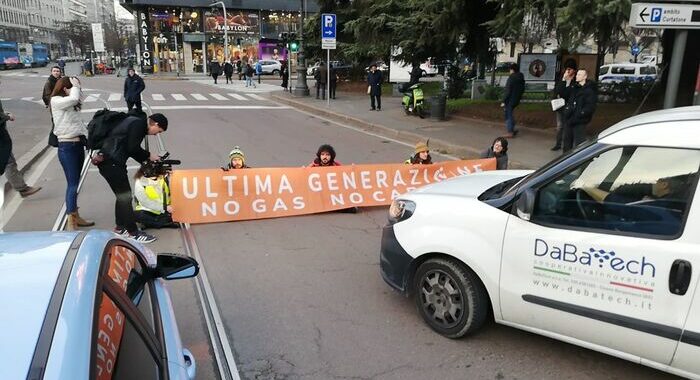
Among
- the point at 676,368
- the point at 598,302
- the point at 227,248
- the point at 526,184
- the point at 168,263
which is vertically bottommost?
the point at 227,248

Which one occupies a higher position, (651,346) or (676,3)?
(676,3)

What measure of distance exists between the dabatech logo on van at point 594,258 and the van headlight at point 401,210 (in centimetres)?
107

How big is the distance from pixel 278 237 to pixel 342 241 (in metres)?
0.78

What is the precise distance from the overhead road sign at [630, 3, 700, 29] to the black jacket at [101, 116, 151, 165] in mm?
6313

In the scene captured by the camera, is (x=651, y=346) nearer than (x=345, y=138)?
Yes

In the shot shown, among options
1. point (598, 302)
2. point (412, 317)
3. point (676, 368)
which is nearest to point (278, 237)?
point (412, 317)

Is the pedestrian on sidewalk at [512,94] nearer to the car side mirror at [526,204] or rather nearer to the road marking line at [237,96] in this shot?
the car side mirror at [526,204]

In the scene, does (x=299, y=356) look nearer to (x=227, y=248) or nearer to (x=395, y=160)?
(x=227, y=248)

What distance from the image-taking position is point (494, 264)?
12.1 ft

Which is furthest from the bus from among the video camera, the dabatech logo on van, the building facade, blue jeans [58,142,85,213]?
the dabatech logo on van

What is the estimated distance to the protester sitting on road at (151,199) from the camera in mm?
6684

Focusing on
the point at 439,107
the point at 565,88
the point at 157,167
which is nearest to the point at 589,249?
the point at 157,167

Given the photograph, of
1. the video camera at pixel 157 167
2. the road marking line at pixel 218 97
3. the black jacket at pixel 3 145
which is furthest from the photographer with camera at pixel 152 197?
the road marking line at pixel 218 97

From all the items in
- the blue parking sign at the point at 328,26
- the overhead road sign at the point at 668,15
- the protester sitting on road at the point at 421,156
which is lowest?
the protester sitting on road at the point at 421,156
